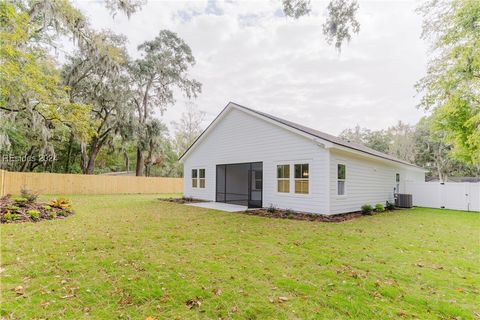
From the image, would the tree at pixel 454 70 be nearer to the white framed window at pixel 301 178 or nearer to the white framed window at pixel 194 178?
the white framed window at pixel 301 178

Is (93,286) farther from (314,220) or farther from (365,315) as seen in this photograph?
(314,220)

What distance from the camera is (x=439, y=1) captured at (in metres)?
10.6

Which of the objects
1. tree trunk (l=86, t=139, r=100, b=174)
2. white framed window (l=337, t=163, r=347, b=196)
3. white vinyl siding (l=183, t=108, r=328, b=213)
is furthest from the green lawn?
tree trunk (l=86, t=139, r=100, b=174)

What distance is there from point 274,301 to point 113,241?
388 centimetres

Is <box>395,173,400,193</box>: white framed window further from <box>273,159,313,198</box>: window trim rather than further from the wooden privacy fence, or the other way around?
the wooden privacy fence

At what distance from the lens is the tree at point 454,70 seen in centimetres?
914

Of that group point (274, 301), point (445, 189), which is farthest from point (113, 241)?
A: point (445, 189)

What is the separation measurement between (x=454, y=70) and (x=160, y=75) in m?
20.8

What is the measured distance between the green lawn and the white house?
3239mm

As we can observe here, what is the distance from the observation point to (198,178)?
15266mm

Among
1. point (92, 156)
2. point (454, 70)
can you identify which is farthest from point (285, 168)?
point (92, 156)

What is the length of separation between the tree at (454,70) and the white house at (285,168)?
3.26 meters

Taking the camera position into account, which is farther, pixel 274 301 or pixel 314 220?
pixel 314 220

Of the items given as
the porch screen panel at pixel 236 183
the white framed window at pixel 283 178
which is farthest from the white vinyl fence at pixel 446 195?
the porch screen panel at pixel 236 183
